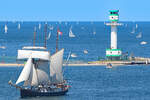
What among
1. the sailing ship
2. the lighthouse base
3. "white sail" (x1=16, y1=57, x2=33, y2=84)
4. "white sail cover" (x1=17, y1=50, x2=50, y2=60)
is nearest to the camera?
"white sail" (x1=16, y1=57, x2=33, y2=84)

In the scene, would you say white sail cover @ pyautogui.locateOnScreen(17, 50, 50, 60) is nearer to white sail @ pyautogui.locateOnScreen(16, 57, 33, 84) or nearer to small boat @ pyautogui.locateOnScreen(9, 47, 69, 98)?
small boat @ pyautogui.locateOnScreen(9, 47, 69, 98)

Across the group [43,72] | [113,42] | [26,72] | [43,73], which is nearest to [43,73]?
[43,73]

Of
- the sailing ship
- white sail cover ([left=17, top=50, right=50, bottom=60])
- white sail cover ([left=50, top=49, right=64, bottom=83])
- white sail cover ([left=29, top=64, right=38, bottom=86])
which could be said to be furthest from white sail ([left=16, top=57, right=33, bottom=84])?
white sail cover ([left=50, top=49, right=64, bottom=83])

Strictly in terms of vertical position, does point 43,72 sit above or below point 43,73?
above

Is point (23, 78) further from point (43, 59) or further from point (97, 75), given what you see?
point (97, 75)

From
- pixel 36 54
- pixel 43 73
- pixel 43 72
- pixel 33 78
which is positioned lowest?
pixel 33 78

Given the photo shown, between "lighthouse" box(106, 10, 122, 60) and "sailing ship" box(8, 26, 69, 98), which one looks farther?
"lighthouse" box(106, 10, 122, 60)

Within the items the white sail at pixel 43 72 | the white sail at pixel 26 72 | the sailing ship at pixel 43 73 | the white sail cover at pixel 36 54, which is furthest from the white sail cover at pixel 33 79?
the white sail cover at pixel 36 54

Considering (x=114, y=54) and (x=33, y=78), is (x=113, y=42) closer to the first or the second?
(x=114, y=54)

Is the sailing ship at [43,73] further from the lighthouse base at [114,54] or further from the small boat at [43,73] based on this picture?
the lighthouse base at [114,54]

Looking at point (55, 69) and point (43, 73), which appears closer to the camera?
point (43, 73)

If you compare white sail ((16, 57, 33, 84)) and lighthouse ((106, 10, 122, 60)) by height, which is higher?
lighthouse ((106, 10, 122, 60))

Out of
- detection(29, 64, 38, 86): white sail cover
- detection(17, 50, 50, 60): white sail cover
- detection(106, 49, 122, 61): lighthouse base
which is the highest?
detection(17, 50, 50, 60): white sail cover

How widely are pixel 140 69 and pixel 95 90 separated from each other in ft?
90.2
